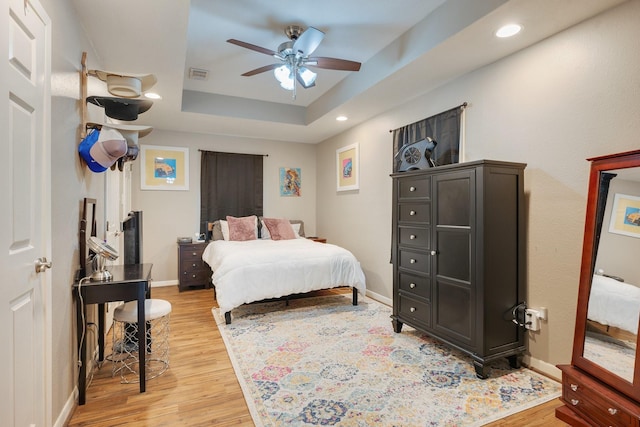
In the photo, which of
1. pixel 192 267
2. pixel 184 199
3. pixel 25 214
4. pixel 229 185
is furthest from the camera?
pixel 229 185

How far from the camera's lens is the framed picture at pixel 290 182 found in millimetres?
5863

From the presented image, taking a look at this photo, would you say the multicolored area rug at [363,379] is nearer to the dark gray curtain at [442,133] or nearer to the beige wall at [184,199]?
the dark gray curtain at [442,133]

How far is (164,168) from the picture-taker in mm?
5035

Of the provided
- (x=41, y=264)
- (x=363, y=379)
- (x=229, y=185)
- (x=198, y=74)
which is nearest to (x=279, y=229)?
(x=229, y=185)

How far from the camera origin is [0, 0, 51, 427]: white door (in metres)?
1.20

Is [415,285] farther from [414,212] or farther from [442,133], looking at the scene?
[442,133]

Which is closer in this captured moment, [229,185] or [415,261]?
[415,261]

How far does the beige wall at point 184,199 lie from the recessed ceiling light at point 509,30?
4.08 m

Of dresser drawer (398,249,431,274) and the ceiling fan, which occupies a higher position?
the ceiling fan

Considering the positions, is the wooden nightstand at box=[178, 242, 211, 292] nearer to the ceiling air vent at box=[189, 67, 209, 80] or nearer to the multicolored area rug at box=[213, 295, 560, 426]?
the multicolored area rug at box=[213, 295, 560, 426]

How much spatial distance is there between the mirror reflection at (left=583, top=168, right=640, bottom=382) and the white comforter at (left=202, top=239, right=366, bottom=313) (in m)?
2.33

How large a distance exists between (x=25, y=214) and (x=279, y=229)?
3.68 m

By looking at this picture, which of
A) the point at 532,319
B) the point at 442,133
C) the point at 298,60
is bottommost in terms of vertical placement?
the point at 532,319

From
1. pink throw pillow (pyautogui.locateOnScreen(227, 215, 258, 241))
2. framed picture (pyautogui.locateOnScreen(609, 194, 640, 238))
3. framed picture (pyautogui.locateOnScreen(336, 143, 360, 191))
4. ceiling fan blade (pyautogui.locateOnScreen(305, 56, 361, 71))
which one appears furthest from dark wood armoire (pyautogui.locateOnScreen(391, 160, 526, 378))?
pink throw pillow (pyautogui.locateOnScreen(227, 215, 258, 241))
